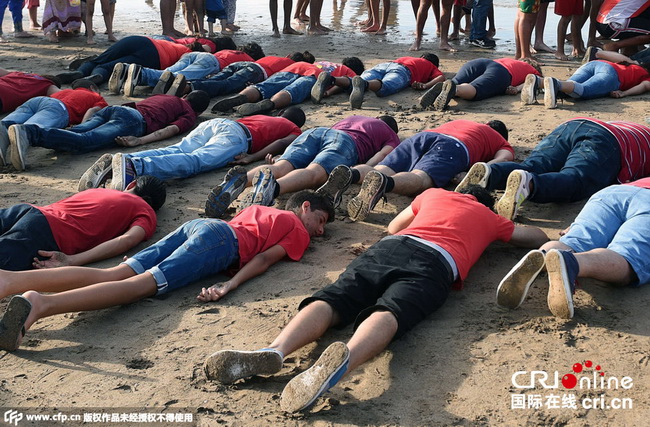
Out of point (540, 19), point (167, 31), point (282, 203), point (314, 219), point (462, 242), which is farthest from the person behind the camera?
point (167, 31)

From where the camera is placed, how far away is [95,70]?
8703 mm

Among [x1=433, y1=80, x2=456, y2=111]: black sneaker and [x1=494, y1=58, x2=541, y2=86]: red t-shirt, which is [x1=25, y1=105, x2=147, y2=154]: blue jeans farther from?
[x1=494, y1=58, x2=541, y2=86]: red t-shirt

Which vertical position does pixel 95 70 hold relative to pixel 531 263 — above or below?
above

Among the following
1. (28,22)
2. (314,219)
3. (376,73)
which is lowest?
(314,219)

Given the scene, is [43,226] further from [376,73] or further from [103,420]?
[376,73]

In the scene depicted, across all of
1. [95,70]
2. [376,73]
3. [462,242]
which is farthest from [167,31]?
[462,242]

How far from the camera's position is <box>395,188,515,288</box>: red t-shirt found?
3.92 metres

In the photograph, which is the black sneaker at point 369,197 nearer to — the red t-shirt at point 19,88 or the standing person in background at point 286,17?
the red t-shirt at point 19,88

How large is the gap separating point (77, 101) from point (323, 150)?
2.83 metres

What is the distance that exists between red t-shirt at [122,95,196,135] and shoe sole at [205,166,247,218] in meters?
1.98

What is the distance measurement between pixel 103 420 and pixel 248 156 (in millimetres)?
3651

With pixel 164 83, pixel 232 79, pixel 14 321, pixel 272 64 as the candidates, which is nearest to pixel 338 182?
pixel 14 321

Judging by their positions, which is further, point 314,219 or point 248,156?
point 248,156

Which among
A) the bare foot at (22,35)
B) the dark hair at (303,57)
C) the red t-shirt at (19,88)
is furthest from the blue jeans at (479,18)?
the bare foot at (22,35)
